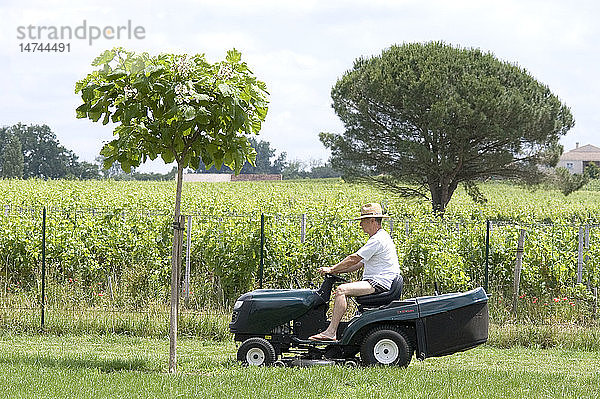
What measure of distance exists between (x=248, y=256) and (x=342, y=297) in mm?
5488

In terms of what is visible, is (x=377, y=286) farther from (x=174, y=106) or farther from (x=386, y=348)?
(x=174, y=106)

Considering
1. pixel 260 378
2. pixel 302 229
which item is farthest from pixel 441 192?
pixel 260 378

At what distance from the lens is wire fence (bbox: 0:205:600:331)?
41.2 feet

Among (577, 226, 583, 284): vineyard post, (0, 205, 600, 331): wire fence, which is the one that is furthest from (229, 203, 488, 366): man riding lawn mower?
(577, 226, 583, 284): vineyard post

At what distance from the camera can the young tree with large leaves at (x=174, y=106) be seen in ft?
24.1

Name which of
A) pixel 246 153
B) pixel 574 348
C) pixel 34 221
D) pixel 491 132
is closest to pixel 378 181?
pixel 491 132

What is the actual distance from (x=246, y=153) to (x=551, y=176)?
2748 cm

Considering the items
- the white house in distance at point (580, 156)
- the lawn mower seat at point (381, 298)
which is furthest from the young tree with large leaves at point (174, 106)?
the white house in distance at point (580, 156)

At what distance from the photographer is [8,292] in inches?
492

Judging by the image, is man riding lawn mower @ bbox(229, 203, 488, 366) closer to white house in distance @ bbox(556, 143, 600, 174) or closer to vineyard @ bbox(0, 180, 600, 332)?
vineyard @ bbox(0, 180, 600, 332)

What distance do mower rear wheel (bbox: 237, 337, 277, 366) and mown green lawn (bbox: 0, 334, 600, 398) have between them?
0.50 feet

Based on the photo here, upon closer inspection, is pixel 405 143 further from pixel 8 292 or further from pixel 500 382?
pixel 500 382

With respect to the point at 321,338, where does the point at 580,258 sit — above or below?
above

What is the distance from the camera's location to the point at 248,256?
42.2 feet
